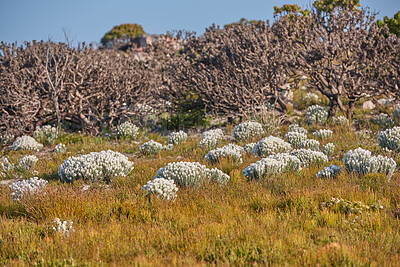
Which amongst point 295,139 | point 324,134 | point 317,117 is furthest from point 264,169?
point 317,117

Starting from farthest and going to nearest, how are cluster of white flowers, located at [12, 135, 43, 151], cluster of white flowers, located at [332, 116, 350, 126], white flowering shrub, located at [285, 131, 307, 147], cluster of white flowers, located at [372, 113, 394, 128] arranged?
1. cluster of white flowers, located at [332, 116, 350, 126]
2. cluster of white flowers, located at [372, 113, 394, 128]
3. cluster of white flowers, located at [12, 135, 43, 151]
4. white flowering shrub, located at [285, 131, 307, 147]

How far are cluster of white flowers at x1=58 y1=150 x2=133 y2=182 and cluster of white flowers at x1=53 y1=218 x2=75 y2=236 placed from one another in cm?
227

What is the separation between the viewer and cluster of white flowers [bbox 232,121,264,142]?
11.4 m

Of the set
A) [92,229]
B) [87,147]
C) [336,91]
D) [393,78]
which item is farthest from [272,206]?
[393,78]

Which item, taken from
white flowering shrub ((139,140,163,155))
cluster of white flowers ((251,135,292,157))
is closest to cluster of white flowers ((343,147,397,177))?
cluster of white flowers ((251,135,292,157))

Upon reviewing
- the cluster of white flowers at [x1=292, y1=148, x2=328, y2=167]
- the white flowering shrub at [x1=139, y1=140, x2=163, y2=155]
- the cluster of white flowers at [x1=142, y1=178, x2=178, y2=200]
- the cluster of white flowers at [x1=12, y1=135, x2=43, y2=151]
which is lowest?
the cluster of white flowers at [x1=142, y1=178, x2=178, y2=200]

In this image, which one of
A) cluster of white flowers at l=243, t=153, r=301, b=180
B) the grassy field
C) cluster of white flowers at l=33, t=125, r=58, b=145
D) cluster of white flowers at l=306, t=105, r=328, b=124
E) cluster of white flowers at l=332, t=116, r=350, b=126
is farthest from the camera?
cluster of white flowers at l=306, t=105, r=328, b=124

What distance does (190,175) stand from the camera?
6344 millimetres

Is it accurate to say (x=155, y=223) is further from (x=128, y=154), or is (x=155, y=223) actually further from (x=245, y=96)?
(x=245, y=96)

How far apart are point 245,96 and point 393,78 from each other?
5.87m

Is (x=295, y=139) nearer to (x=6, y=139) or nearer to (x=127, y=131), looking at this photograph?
(x=127, y=131)

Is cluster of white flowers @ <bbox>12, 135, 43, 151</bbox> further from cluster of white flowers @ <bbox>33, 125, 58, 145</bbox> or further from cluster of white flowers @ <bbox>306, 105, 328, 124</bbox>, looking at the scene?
cluster of white flowers @ <bbox>306, 105, 328, 124</bbox>

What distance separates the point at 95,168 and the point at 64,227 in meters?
2.61

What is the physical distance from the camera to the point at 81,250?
402cm
